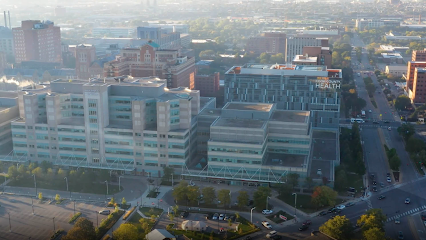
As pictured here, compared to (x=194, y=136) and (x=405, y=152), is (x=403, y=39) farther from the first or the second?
(x=194, y=136)

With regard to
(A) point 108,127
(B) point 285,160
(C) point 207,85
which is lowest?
(B) point 285,160

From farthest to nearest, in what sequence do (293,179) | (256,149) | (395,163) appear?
(395,163) → (256,149) → (293,179)

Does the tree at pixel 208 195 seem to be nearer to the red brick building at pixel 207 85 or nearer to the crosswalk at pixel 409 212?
the crosswalk at pixel 409 212

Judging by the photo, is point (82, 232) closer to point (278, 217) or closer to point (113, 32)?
point (278, 217)

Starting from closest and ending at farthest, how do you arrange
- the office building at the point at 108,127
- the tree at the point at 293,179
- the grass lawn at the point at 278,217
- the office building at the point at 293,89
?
the grass lawn at the point at 278,217 < the tree at the point at 293,179 < the office building at the point at 108,127 < the office building at the point at 293,89

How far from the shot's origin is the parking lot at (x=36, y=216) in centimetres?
3728

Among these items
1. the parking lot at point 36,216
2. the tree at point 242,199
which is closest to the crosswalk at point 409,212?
the tree at point 242,199

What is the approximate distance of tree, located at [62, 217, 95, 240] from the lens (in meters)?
34.2

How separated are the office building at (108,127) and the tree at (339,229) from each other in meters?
17.2

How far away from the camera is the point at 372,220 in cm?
3578

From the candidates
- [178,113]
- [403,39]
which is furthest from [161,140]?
[403,39]

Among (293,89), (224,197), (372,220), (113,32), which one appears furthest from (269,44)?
(372,220)

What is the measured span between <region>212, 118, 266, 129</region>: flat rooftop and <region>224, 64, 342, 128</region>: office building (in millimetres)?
15944

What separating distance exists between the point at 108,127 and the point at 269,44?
90188 mm
